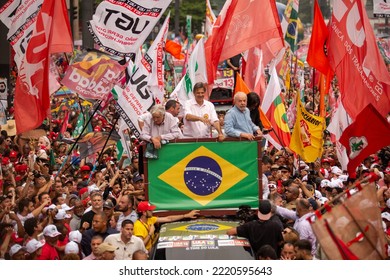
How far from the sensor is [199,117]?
1327 centimetres

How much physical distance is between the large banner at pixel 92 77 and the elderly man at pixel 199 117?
4990mm

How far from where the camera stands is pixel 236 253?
1066cm

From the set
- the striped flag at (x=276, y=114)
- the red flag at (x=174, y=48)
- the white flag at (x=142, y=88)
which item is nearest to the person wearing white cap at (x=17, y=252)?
the white flag at (x=142, y=88)

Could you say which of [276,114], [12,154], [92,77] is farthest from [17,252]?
[12,154]

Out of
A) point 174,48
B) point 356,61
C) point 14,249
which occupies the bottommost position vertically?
point 174,48

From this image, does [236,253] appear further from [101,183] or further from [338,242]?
[101,183]

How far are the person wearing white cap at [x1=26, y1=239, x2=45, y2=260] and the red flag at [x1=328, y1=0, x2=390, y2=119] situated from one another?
5077mm

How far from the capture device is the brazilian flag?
12.7m

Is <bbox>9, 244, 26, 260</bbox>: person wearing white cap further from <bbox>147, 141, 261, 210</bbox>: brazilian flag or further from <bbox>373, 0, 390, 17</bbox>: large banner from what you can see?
<bbox>373, 0, 390, 17</bbox>: large banner

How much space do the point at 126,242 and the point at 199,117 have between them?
7.35 ft

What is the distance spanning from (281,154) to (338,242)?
1339cm

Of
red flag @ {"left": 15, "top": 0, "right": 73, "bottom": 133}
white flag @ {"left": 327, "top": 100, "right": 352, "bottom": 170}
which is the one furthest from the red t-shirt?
white flag @ {"left": 327, "top": 100, "right": 352, "bottom": 170}

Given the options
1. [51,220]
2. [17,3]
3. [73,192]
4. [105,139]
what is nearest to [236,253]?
[51,220]

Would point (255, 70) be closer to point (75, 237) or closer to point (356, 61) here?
point (356, 61)
